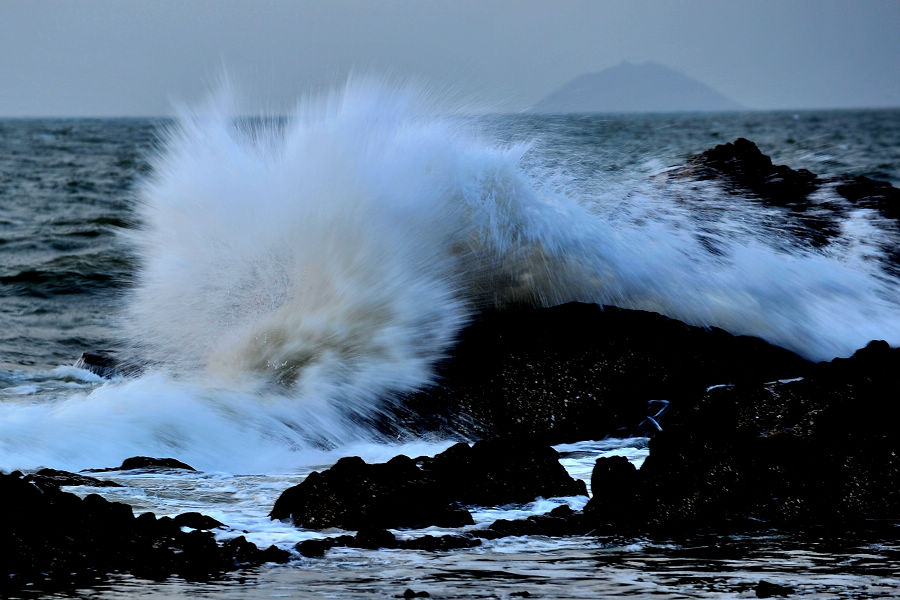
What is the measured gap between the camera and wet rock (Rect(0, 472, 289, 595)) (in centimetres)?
380

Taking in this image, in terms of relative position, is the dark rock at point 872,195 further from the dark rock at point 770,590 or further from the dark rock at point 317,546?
the dark rock at point 317,546

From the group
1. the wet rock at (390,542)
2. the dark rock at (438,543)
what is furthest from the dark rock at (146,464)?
the dark rock at (438,543)

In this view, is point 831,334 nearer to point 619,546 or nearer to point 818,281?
point 818,281

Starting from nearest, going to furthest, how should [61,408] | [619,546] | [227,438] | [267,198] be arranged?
[619,546] < [227,438] < [61,408] < [267,198]

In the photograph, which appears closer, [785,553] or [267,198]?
[785,553]

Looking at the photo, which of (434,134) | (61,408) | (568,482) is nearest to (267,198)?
(434,134)

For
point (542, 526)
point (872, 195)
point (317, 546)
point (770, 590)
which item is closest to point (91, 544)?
point (317, 546)

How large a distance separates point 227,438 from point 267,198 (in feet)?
7.50

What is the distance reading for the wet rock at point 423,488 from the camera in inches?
177

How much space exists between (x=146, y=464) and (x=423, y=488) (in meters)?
1.59

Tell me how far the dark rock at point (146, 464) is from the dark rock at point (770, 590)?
2901mm

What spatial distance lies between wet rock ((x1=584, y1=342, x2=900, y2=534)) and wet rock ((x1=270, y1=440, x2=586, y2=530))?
396 millimetres

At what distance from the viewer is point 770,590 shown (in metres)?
3.56

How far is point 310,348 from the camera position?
711 centimetres
